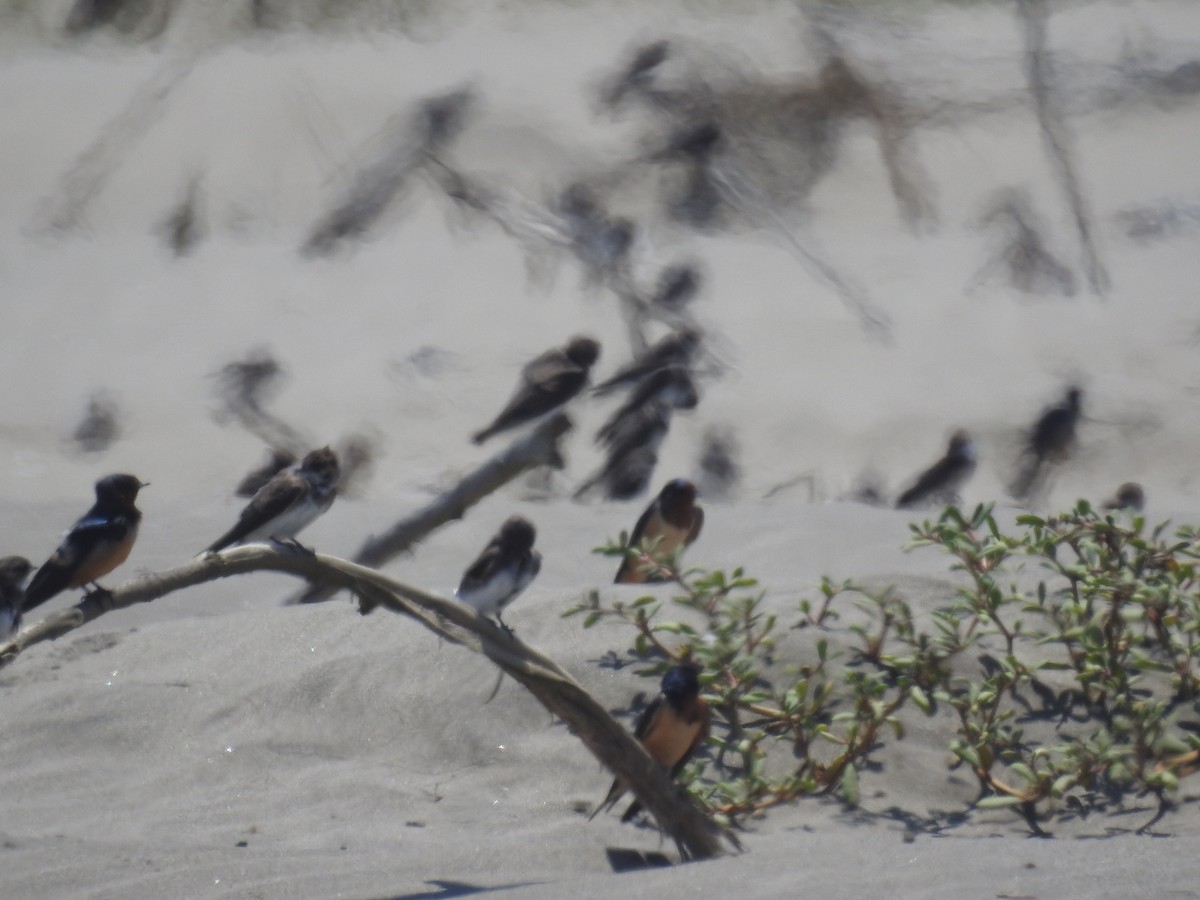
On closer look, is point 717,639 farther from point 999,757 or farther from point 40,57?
point 40,57

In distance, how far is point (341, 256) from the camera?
1189 cm

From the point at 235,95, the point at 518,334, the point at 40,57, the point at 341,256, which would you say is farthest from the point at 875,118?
the point at 40,57

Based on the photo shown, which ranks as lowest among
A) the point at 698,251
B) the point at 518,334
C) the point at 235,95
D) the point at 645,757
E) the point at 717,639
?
the point at 645,757

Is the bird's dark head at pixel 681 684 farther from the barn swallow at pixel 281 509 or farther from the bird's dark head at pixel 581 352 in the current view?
the bird's dark head at pixel 581 352

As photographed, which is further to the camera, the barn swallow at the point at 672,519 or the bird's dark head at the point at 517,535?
the barn swallow at the point at 672,519

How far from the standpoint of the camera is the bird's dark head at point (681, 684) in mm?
4090

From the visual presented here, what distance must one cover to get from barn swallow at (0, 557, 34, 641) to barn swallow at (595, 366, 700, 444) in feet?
16.8

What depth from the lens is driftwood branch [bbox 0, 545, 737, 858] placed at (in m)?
3.56

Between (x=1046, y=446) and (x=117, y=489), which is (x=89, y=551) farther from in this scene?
(x=1046, y=446)

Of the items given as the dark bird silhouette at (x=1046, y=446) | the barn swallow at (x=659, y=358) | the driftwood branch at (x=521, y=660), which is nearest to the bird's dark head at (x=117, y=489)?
the driftwood branch at (x=521, y=660)

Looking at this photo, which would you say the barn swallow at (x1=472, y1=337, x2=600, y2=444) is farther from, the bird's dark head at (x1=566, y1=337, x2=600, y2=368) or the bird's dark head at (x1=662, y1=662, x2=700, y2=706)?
the bird's dark head at (x1=662, y1=662, x2=700, y2=706)

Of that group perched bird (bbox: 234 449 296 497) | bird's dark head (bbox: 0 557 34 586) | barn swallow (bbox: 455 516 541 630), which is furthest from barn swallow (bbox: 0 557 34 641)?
perched bird (bbox: 234 449 296 497)

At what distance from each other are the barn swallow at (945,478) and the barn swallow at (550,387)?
240cm

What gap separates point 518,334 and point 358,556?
4.72 m
